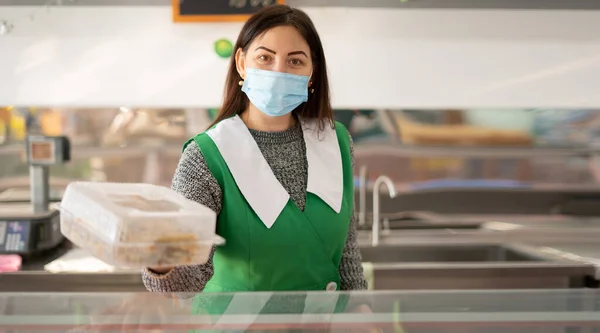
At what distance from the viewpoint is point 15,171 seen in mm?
2648

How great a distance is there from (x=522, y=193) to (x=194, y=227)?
227 centimetres

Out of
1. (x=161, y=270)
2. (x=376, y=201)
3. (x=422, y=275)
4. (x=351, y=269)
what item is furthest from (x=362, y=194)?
(x=161, y=270)

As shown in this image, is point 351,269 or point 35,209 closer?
point 351,269

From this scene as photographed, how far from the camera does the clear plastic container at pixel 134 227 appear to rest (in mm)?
723

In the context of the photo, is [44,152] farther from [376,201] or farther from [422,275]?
[422,275]

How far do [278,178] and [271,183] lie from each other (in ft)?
0.14

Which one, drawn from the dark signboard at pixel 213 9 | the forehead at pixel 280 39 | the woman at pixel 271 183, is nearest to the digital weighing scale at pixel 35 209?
the dark signboard at pixel 213 9

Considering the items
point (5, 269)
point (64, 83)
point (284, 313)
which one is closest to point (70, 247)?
point (5, 269)

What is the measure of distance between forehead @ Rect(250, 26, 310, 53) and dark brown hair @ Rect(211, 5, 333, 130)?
0.01 metres

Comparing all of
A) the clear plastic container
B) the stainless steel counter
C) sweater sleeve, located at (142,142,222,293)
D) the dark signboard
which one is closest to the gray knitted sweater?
sweater sleeve, located at (142,142,222,293)

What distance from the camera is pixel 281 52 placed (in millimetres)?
1262

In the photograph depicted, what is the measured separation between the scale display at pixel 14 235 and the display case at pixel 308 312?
1.29 meters

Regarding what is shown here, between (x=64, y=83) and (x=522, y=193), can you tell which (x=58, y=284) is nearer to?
(x=64, y=83)

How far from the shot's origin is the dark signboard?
2543mm
